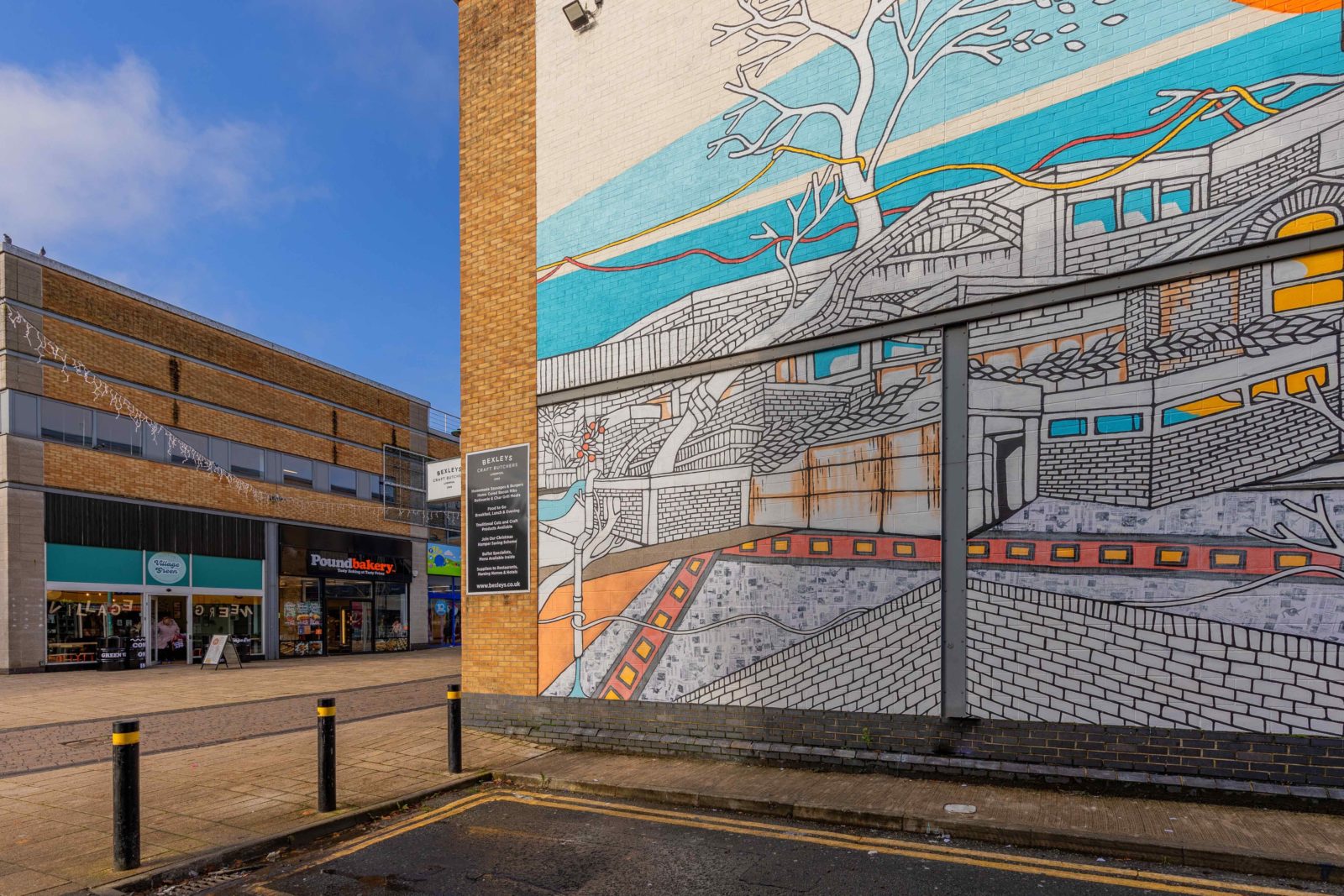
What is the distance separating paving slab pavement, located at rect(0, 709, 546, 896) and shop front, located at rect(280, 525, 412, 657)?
20075 millimetres

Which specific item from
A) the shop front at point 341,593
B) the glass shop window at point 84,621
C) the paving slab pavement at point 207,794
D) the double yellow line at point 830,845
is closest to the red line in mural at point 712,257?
the double yellow line at point 830,845

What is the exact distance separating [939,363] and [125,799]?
24.1 ft

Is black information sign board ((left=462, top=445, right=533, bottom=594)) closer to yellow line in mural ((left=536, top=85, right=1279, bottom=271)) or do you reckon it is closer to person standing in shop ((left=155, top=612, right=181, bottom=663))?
yellow line in mural ((left=536, top=85, right=1279, bottom=271))

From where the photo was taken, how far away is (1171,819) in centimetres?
578

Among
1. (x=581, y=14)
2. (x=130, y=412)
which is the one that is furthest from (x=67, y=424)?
(x=581, y=14)

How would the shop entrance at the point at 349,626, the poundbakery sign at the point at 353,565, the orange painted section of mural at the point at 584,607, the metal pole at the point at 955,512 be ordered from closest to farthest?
1. the metal pole at the point at 955,512
2. the orange painted section of mural at the point at 584,607
3. the poundbakery sign at the point at 353,565
4. the shop entrance at the point at 349,626

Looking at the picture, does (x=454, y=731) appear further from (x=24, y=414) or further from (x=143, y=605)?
(x=143, y=605)

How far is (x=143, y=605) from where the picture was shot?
23.8 meters

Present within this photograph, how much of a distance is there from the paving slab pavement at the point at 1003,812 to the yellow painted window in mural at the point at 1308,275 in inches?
148

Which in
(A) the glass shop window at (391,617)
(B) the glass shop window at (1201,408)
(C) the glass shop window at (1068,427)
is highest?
(B) the glass shop window at (1201,408)

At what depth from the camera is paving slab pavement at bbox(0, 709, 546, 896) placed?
229 inches

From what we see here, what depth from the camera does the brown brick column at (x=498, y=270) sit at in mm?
10227

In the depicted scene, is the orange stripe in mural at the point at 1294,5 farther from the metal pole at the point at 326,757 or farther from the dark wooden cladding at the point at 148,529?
the dark wooden cladding at the point at 148,529

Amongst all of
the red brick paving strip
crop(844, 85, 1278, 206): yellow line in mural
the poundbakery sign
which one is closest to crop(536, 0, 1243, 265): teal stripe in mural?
crop(844, 85, 1278, 206): yellow line in mural
